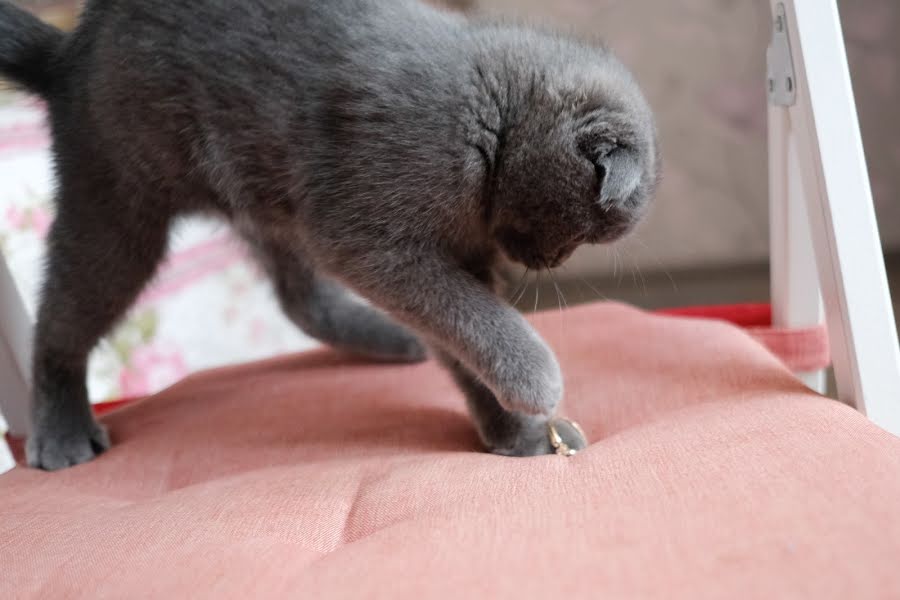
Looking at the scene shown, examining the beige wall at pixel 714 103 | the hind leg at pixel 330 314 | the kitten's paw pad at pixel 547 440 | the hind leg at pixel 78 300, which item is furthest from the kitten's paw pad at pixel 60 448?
the beige wall at pixel 714 103

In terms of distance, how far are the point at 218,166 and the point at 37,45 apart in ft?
0.93

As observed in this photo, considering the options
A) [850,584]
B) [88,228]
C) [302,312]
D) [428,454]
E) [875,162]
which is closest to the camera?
[850,584]

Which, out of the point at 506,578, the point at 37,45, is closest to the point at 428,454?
the point at 506,578

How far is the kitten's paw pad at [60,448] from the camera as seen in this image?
1.03m

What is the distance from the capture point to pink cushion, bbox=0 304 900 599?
56 centimetres

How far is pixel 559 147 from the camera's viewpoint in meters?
0.88

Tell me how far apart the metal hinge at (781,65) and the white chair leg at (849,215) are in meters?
0.05

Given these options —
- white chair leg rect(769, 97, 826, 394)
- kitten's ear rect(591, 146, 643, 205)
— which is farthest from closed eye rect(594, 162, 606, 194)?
white chair leg rect(769, 97, 826, 394)

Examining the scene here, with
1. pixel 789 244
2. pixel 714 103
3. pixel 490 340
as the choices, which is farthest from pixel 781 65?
pixel 714 103

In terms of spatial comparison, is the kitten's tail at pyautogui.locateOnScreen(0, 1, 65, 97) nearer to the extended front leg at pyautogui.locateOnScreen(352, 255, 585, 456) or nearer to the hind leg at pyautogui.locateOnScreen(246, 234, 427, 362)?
the hind leg at pyautogui.locateOnScreen(246, 234, 427, 362)

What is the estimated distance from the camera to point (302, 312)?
51.4 inches

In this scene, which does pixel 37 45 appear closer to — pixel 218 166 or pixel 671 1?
pixel 218 166

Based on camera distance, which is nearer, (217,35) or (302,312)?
(217,35)

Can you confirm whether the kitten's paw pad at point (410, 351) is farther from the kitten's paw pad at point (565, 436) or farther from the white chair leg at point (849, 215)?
the white chair leg at point (849, 215)
